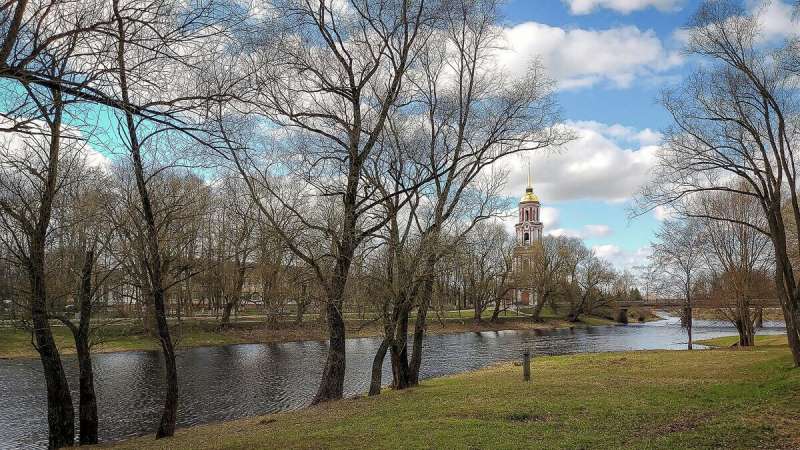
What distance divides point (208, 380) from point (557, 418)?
780 inches

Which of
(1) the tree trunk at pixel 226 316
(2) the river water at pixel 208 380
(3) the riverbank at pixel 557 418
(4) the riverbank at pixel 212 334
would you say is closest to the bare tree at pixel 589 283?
(4) the riverbank at pixel 212 334

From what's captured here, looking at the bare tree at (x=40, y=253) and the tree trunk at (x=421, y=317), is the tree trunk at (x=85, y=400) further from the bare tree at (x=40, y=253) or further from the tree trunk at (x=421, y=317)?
the tree trunk at (x=421, y=317)

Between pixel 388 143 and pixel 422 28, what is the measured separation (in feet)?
11.6

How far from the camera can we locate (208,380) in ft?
83.1

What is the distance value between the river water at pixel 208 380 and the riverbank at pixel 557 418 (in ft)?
15.3

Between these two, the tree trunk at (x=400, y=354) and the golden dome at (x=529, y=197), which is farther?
the golden dome at (x=529, y=197)

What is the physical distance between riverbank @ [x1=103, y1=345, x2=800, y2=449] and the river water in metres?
4.68

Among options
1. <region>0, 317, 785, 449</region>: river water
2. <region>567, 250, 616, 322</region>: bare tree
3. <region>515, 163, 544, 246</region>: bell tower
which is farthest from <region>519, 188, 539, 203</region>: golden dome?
<region>0, 317, 785, 449</region>: river water

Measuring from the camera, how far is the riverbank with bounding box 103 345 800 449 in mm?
Answer: 7930

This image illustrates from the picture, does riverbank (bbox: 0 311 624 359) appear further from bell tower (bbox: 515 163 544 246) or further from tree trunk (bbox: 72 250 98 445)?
bell tower (bbox: 515 163 544 246)

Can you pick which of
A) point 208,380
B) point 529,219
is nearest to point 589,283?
point 529,219

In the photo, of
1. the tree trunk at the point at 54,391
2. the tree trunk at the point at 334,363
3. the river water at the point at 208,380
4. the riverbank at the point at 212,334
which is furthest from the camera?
the riverbank at the point at 212,334

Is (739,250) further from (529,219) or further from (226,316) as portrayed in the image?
(529,219)

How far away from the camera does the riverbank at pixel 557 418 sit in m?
7.93
